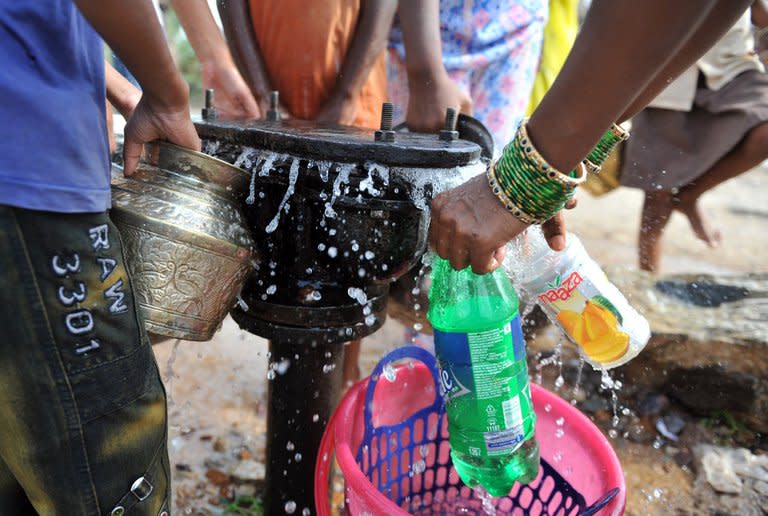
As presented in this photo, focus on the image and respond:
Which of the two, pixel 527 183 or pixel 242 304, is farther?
pixel 242 304

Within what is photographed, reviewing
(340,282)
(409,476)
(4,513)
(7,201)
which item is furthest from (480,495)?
(7,201)

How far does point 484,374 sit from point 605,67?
0.60 meters

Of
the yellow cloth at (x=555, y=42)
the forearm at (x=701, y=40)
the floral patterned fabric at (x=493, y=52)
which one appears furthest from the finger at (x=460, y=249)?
the yellow cloth at (x=555, y=42)

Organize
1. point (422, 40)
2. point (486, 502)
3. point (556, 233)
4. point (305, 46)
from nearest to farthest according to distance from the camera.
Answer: point (556, 233), point (486, 502), point (422, 40), point (305, 46)

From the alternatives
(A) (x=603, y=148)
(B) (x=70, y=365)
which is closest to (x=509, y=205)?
(A) (x=603, y=148)

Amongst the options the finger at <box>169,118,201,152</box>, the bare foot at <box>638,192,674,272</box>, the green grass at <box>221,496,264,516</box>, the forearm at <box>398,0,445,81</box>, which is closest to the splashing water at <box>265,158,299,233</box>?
the finger at <box>169,118,201,152</box>

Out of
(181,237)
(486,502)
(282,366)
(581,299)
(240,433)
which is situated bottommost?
(240,433)

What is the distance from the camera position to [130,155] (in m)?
1.13

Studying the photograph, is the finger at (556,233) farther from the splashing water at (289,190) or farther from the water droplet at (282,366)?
the water droplet at (282,366)

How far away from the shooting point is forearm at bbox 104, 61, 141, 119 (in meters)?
1.42

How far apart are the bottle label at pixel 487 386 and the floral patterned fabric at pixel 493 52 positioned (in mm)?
1354

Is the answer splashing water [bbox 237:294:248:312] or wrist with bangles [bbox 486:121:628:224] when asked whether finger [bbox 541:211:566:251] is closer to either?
wrist with bangles [bbox 486:121:628:224]

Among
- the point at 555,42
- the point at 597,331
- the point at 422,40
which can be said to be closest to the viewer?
the point at 597,331

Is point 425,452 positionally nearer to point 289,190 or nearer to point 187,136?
point 289,190
